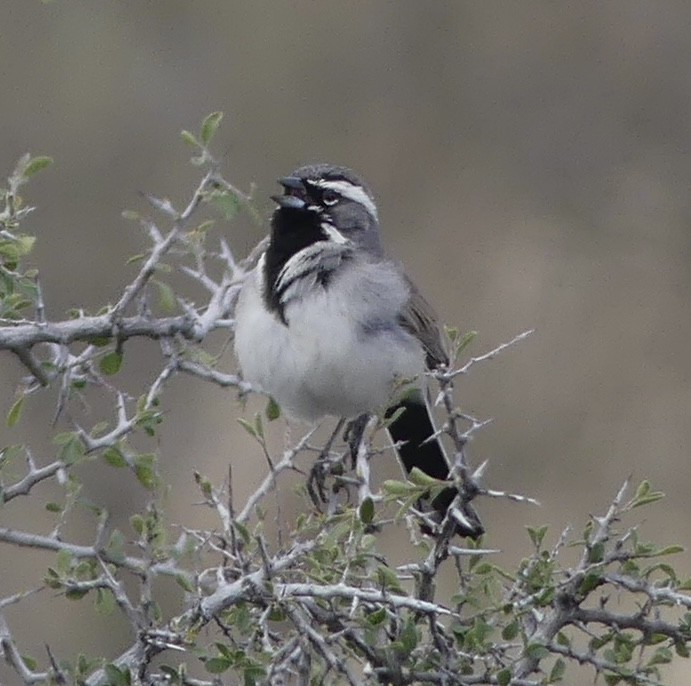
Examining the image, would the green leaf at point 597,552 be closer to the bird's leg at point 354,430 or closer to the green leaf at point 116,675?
the green leaf at point 116,675

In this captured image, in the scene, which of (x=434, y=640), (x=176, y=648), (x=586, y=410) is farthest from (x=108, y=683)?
(x=586, y=410)

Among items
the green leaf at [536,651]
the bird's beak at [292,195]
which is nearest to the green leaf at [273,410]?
the green leaf at [536,651]

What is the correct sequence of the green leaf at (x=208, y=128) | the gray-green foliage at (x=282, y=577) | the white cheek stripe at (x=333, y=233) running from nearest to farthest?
the gray-green foliage at (x=282, y=577) < the green leaf at (x=208, y=128) < the white cheek stripe at (x=333, y=233)

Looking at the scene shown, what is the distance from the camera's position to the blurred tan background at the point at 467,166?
9773mm

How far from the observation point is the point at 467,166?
11031 millimetres

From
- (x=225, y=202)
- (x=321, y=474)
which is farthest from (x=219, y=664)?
(x=321, y=474)

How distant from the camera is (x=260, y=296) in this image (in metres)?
4.96

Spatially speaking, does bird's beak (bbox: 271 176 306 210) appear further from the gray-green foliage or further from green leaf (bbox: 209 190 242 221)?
the gray-green foliage

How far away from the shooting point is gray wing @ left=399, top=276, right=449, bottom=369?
5.17 m

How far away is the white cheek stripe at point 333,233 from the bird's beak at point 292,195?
0.09 meters

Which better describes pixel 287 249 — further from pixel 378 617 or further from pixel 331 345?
pixel 378 617

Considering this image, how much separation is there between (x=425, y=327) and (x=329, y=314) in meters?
0.51

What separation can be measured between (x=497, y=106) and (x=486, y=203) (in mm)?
680

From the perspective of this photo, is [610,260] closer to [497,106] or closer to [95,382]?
[497,106]
